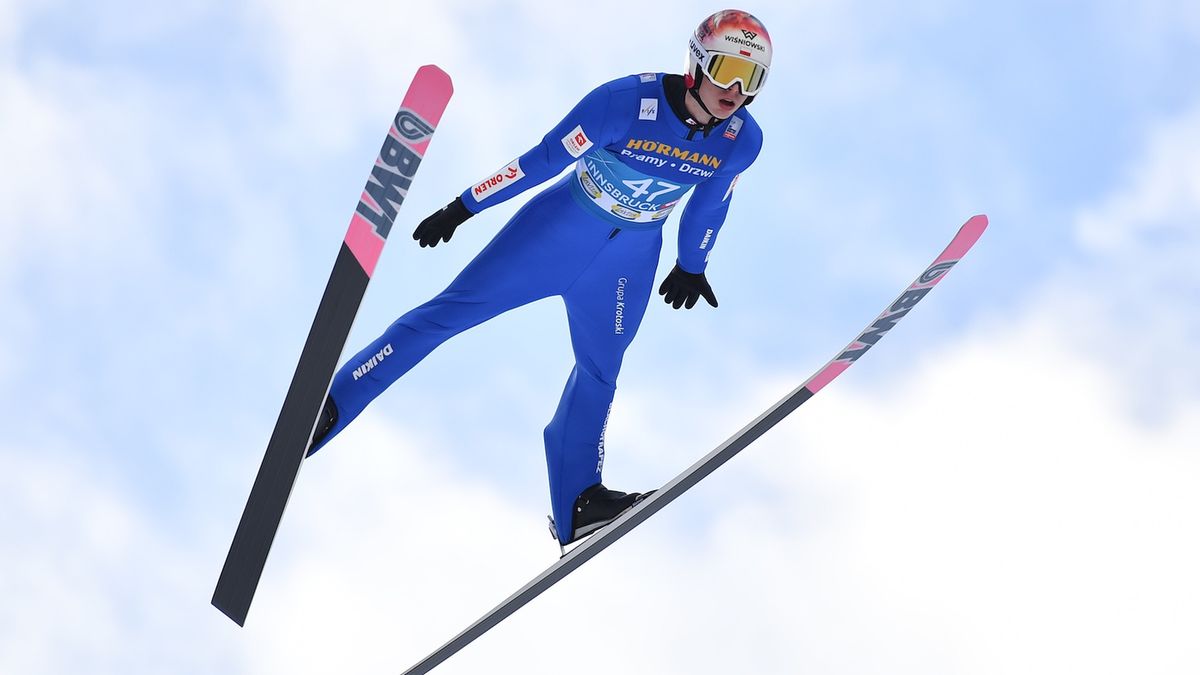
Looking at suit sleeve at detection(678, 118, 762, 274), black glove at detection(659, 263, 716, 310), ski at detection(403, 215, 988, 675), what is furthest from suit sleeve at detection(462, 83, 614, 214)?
ski at detection(403, 215, 988, 675)

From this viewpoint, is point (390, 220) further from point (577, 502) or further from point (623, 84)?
point (577, 502)

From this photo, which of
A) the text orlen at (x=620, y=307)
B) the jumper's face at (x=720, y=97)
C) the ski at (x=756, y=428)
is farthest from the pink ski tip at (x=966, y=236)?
the text orlen at (x=620, y=307)

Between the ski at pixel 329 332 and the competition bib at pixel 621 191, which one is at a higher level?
the competition bib at pixel 621 191

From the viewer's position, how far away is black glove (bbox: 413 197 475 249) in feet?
13.0

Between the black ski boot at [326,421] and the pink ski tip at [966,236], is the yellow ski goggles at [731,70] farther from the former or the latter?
the black ski boot at [326,421]

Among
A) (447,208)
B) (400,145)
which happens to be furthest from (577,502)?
(400,145)

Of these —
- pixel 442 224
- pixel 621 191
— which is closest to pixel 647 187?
pixel 621 191

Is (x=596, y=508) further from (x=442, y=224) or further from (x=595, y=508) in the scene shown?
(x=442, y=224)

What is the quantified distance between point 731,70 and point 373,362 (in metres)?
1.51

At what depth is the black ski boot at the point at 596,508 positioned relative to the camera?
4.51m

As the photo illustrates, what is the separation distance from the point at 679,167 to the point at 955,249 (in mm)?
1043

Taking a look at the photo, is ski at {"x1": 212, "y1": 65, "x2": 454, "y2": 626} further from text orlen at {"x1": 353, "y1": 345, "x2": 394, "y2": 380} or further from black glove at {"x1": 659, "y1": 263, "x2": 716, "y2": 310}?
black glove at {"x1": 659, "y1": 263, "x2": 716, "y2": 310}

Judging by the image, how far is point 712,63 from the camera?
12.6ft

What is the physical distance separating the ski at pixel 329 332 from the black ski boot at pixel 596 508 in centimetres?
123
